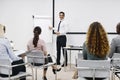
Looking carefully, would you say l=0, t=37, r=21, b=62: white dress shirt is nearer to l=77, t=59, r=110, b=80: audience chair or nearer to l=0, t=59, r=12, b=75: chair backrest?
l=0, t=59, r=12, b=75: chair backrest

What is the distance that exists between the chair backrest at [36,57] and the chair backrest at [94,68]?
1.59m

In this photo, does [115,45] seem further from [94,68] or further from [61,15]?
[61,15]

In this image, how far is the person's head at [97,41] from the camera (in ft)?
11.6

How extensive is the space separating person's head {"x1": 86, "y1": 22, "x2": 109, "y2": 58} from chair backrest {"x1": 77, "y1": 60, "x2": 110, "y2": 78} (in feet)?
0.40

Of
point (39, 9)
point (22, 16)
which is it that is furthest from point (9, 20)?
point (39, 9)

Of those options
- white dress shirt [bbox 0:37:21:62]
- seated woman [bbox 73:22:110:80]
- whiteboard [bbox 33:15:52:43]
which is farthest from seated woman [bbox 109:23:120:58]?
whiteboard [bbox 33:15:52:43]

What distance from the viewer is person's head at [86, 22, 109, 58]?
3.54 m

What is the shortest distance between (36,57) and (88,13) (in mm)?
3400

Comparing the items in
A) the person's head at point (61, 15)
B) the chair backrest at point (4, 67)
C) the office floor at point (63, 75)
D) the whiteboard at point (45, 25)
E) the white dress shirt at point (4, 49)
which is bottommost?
the office floor at point (63, 75)

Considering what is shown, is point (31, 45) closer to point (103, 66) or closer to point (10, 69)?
point (10, 69)

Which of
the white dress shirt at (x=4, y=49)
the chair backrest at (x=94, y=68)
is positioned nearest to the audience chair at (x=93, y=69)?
the chair backrest at (x=94, y=68)

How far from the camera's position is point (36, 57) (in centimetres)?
510

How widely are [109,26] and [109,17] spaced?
265 mm

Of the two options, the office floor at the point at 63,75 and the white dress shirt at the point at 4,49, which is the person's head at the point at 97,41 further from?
the office floor at the point at 63,75
